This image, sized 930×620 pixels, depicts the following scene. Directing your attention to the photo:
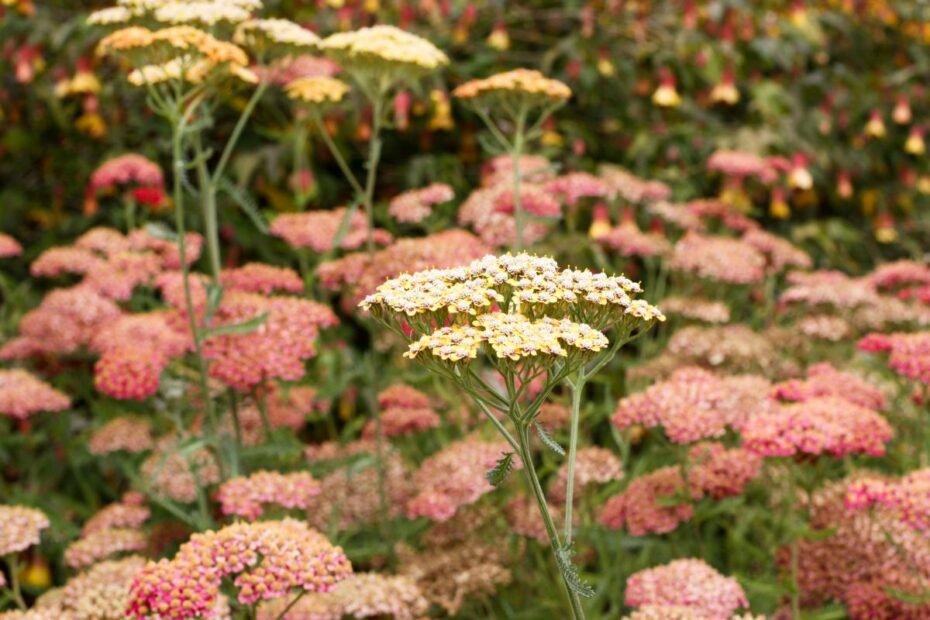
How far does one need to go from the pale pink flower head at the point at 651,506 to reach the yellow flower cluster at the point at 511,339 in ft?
3.79

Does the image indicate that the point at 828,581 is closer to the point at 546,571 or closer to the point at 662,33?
the point at 546,571

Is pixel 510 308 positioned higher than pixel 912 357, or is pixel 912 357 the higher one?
pixel 510 308

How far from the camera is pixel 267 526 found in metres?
2.38

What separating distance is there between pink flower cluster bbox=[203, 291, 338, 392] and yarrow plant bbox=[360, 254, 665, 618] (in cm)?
112

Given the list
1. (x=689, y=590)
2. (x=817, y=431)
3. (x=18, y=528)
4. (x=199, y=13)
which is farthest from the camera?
(x=199, y=13)

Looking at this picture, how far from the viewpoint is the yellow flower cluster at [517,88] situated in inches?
129

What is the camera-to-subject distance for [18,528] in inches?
114

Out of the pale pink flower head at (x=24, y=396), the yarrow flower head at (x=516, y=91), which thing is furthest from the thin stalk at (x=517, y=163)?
A: the pale pink flower head at (x=24, y=396)

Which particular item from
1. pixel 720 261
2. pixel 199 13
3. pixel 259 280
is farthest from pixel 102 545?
pixel 720 261

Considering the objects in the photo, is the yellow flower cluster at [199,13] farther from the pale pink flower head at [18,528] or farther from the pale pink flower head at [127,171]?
the pale pink flower head at [18,528]

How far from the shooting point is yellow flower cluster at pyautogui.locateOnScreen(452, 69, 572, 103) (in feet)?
10.7

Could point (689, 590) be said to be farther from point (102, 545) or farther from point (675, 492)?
point (102, 545)

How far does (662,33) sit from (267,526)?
4366mm

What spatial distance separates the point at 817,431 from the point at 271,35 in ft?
5.80
